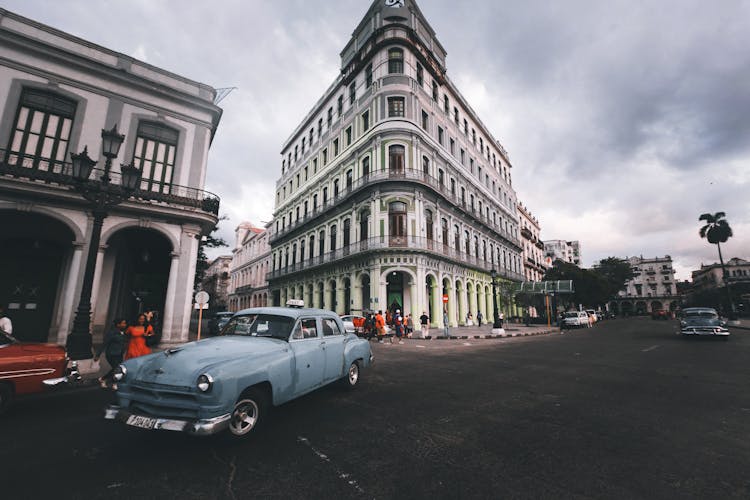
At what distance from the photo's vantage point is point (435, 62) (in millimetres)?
29984

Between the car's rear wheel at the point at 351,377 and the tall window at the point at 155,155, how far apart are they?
40.5 ft

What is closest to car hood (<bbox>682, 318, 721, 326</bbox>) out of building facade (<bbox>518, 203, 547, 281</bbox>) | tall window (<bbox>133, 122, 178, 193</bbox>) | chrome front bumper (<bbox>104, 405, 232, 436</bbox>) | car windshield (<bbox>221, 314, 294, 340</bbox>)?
car windshield (<bbox>221, 314, 294, 340</bbox>)

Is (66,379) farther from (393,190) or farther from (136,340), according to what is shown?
(393,190)

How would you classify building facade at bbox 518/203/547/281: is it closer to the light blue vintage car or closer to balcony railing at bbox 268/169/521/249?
balcony railing at bbox 268/169/521/249

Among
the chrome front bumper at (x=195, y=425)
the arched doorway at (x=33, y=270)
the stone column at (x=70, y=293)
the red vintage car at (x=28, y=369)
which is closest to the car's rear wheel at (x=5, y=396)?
the red vintage car at (x=28, y=369)

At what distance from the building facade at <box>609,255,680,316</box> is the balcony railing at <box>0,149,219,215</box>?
10664cm

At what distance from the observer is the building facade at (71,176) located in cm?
1144

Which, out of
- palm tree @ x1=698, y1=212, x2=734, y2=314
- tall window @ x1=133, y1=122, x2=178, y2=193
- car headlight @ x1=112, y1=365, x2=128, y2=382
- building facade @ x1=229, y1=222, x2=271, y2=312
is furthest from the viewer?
building facade @ x1=229, y1=222, x2=271, y2=312

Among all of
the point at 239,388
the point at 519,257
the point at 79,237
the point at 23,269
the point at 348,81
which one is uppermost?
the point at 348,81

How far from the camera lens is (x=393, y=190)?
24.7m

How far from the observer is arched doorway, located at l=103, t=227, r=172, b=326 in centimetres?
1419

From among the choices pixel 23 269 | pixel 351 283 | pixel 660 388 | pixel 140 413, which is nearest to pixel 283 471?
pixel 140 413

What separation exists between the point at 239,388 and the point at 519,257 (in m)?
47.7

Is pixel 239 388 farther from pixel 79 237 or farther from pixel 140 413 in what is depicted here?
pixel 79 237
